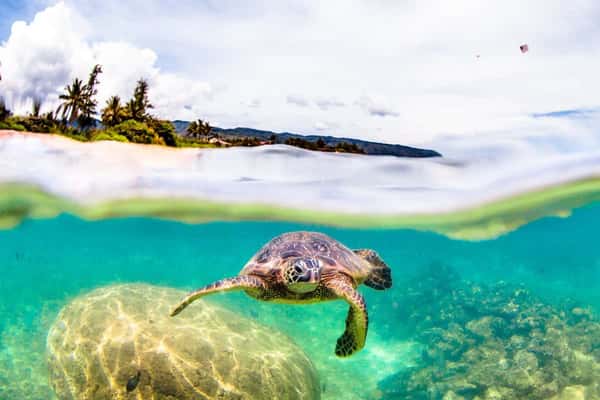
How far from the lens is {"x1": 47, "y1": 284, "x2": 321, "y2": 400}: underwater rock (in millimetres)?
7875

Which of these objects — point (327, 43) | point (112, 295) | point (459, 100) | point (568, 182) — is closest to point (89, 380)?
point (112, 295)

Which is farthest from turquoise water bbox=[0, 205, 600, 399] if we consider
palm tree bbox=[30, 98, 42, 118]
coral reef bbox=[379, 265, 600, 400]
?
palm tree bbox=[30, 98, 42, 118]

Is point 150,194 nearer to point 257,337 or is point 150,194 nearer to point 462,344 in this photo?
point 257,337

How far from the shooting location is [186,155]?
13328 millimetres

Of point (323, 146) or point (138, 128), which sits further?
point (323, 146)

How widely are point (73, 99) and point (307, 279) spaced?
9951 millimetres

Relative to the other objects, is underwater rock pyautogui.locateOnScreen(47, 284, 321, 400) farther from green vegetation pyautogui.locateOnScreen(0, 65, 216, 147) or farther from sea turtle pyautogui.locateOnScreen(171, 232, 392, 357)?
green vegetation pyautogui.locateOnScreen(0, 65, 216, 147)

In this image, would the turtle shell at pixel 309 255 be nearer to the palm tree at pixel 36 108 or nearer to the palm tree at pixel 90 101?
the palm tree at pixel 90 101

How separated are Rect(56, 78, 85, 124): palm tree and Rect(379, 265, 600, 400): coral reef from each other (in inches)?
489

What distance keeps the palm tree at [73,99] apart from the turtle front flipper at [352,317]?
9684 millimetres

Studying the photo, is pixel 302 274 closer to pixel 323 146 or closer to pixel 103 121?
pixel 323 146

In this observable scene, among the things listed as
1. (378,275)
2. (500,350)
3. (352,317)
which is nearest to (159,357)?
(352,317)

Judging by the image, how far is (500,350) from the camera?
11578 millimetres

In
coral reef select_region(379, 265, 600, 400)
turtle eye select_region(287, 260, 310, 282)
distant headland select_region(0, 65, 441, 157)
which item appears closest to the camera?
turtle eye select_region(287, 260, 310, 282)
